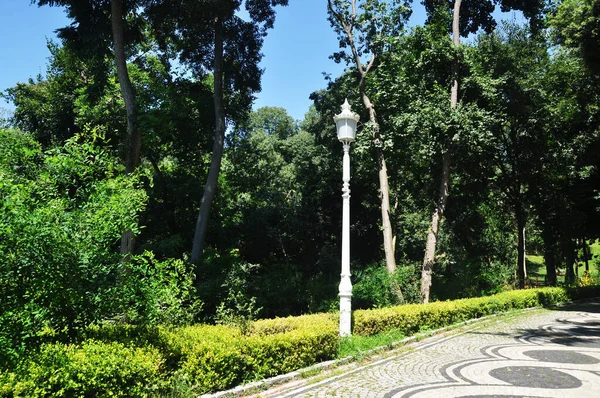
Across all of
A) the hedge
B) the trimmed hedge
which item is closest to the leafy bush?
the hedge

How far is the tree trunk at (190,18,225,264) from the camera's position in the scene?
18.2m

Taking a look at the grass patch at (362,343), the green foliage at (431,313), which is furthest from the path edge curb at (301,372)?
the green foliage at (431,313)

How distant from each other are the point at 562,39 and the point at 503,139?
5587mm

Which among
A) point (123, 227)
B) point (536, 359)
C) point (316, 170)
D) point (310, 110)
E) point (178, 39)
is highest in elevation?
point (310, 110)

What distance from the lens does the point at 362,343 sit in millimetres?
9094

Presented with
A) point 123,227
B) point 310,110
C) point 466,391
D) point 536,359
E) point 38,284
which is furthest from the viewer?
point 310,110

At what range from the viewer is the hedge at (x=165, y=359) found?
13.8 feet

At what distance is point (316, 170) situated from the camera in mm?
29250

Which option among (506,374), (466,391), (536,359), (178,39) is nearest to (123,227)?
(466,391)

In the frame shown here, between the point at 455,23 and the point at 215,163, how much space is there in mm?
11751

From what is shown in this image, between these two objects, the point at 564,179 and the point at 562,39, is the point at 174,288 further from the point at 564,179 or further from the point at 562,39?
the point at 564,179

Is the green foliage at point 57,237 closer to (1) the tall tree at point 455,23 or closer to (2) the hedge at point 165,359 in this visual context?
(2) the hedge at point 165,359

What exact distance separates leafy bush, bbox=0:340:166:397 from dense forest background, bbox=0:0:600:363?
0.67 meters

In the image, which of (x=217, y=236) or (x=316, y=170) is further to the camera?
(x=316, y=170)
